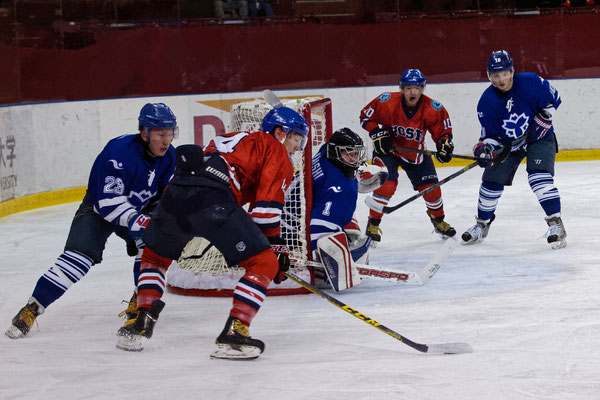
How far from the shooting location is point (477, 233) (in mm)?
4820

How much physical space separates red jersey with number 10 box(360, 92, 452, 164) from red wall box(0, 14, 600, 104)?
2.79 m

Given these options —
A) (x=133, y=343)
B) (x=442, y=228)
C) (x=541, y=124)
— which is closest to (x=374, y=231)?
(x=442, y=228)

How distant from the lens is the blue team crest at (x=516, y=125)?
188 inches

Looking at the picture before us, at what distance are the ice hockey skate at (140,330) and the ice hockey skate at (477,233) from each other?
2261 millimetres

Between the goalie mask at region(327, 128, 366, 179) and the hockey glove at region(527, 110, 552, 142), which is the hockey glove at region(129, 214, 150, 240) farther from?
the hockey glove at region(527, 110, 552, 142)

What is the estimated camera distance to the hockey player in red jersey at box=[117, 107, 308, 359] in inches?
110

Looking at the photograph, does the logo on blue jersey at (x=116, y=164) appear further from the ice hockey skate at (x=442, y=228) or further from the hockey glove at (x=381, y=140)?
the ice hockey skate at (x=442, y=228)

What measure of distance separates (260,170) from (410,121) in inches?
88.6

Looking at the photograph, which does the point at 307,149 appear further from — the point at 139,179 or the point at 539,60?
the point at 539,60

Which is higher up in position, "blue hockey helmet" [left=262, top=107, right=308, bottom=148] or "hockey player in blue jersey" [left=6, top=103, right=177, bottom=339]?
"blue hockey helmet" [left=262, top=107, right=308, bottom=148]

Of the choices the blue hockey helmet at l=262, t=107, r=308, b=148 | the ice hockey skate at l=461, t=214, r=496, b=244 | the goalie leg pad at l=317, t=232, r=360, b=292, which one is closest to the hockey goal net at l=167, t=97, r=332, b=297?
the goalie leg pad at l=317, t=232, r=360, b=292

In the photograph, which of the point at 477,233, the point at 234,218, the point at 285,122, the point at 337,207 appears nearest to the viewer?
the point at 234,218

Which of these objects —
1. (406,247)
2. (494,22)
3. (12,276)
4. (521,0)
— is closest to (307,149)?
(406,247)

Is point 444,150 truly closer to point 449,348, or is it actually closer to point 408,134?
point 408,134
